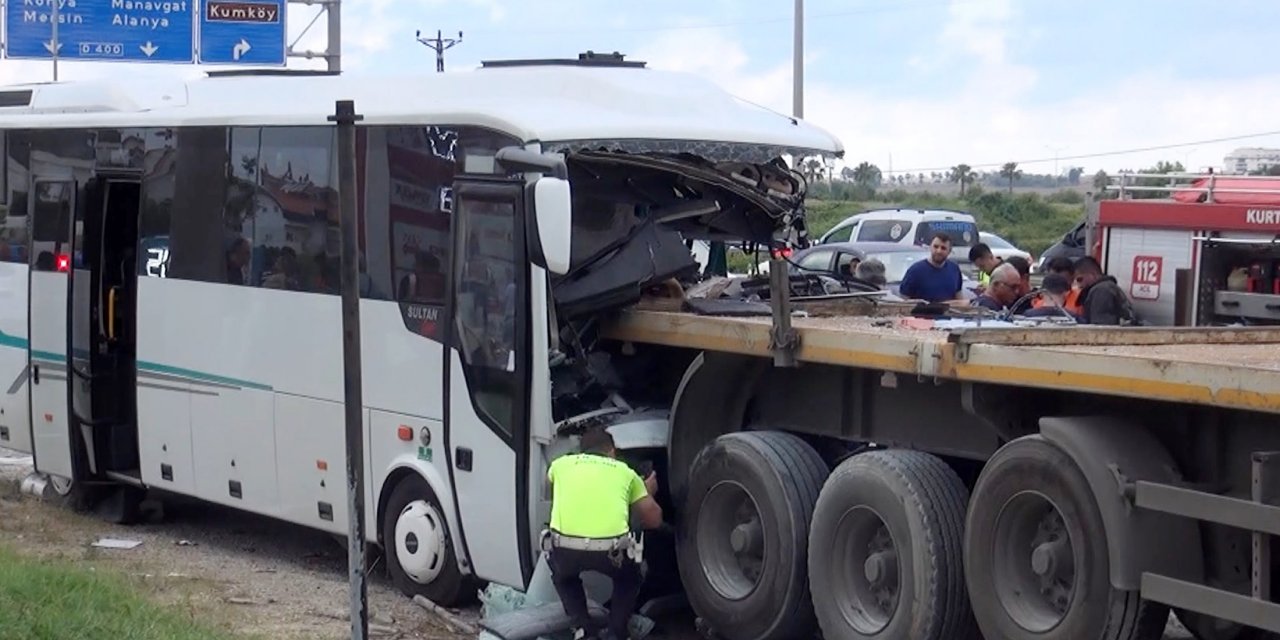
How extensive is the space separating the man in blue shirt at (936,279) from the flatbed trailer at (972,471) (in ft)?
9.82

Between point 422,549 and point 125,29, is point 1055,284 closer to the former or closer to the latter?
point 422,549

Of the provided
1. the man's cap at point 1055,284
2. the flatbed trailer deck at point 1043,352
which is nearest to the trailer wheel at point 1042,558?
the flatbed trailer deck at point 1043,352

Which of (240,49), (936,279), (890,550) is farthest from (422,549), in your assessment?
(240,49)

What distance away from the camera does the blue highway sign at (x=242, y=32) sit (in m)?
26.2

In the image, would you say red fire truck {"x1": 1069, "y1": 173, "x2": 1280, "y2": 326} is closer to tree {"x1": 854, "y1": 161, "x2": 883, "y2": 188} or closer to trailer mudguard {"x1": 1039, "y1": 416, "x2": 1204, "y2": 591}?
trailer mudguard {"x1": 1039, "y1": 416, "x2": 1204, "y2": 591}

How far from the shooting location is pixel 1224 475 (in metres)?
7.15

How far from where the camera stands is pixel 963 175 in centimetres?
6919

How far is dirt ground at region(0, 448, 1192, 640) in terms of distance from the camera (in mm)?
9961

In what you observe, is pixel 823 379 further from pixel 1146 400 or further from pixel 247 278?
pixel 247 278

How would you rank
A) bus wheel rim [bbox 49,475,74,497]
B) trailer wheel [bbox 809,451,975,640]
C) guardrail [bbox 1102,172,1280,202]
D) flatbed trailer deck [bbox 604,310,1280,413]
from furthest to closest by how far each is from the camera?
guardrail [bbox 1102,172,1280,202]
bus wheel rim [bbox 49,475,74,497]
trailer wheel [bbox 809,451,975,640]
flatbed trailer deck [bbox 604,310,1280,413]

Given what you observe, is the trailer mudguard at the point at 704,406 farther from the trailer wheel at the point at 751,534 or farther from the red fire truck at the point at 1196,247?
the red fire truck at the point at 1196,247

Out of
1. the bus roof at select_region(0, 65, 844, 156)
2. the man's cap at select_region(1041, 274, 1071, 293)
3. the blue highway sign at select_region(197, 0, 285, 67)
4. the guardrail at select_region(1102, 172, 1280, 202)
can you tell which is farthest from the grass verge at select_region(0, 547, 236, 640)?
the blue highway sign at select_region(197, 0, 285, 67)

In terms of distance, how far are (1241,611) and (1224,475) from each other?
0.61m

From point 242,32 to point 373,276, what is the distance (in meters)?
16.7
